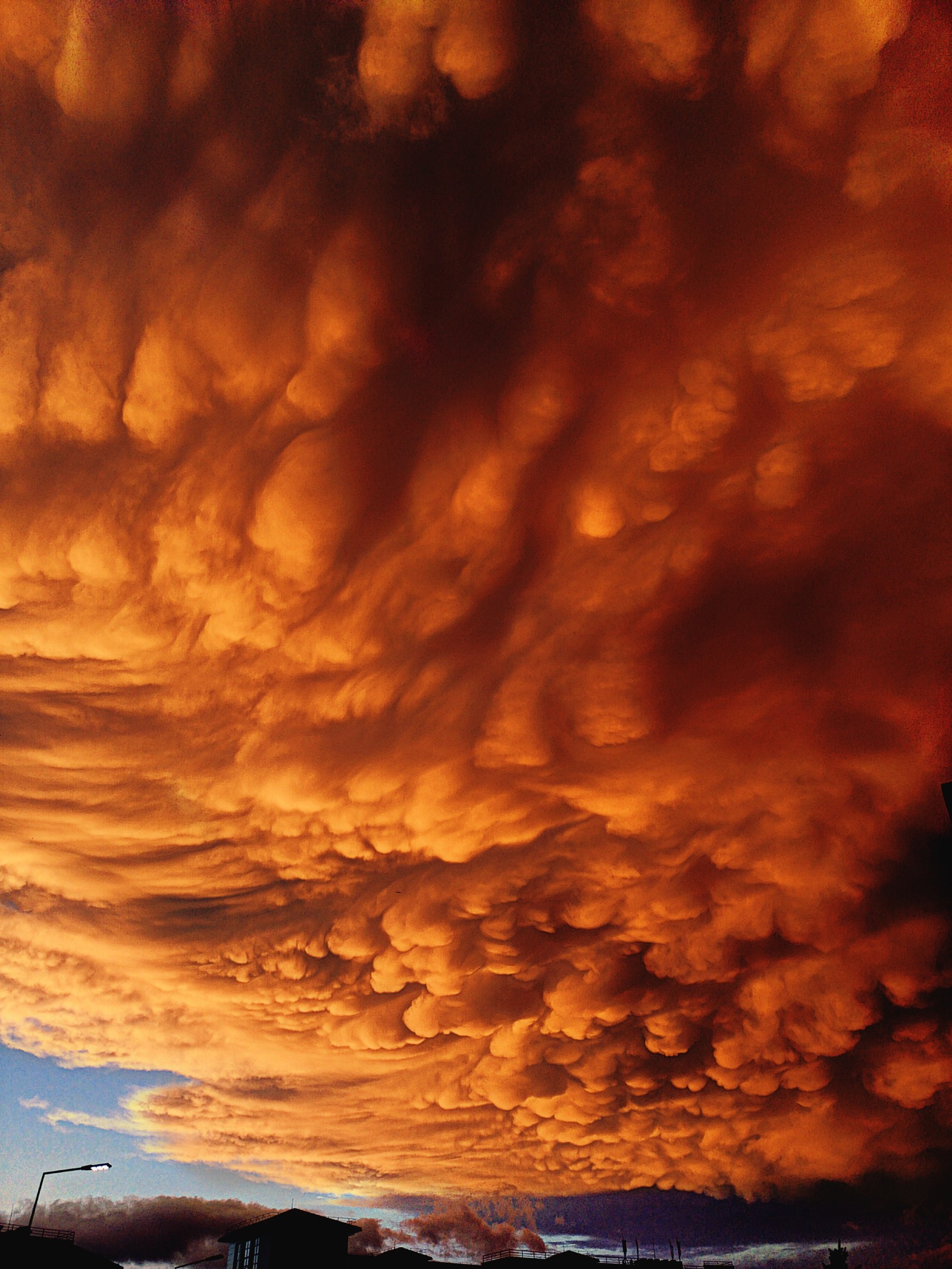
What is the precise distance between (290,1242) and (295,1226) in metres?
0.77

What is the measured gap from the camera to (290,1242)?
1651 inches

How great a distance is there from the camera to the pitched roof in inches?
1676

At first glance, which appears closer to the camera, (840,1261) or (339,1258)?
(339,1258)

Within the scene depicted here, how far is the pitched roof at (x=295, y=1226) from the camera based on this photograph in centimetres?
4256

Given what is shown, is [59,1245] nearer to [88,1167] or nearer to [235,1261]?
[235,1261]

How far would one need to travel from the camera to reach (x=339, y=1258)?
42.9 m

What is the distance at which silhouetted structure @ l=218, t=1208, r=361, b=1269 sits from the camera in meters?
41.5

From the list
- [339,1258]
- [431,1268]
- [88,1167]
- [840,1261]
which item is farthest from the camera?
[840,1261]

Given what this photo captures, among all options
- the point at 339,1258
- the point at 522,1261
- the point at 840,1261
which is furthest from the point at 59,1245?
the point at 840,1261

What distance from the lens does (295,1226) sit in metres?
42.6

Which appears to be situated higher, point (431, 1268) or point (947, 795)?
point (947, 795)

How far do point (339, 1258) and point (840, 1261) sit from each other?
38.7 m

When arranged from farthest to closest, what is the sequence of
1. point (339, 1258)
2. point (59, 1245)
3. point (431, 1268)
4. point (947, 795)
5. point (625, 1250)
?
point (625, 1250), point (431, 1268), point (339, 1258), point (59, 1245), point (947, 795)

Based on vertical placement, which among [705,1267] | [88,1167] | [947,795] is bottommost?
[705,1267]
